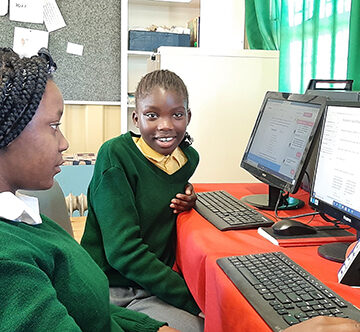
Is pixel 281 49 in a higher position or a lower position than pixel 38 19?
lower

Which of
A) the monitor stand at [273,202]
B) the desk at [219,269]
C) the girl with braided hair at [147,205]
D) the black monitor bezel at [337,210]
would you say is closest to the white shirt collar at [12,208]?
the desk at [219,269]

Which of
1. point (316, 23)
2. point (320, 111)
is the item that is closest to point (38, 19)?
point (316, 23)

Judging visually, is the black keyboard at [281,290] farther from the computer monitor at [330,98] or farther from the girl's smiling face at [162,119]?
the girl's smiling face at [162,119]

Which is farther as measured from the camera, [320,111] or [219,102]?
[219,102]

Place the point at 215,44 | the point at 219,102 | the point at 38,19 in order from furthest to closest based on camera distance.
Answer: the point at 38,19 → the point at 215,44 → the point at 219,102

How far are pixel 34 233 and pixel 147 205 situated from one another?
0.60 m

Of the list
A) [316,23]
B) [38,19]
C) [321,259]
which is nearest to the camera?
[321,259]

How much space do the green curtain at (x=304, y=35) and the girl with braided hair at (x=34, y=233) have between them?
127cm

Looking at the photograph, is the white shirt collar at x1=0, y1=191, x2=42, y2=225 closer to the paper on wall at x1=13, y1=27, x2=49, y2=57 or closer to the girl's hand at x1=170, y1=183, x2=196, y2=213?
the girl's hand at x1=170, y1=183, x2=196, y2=213

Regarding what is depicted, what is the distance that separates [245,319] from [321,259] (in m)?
0.28

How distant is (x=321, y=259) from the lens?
94 cm

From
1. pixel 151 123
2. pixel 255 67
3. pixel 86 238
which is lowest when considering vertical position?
pixel 86 238

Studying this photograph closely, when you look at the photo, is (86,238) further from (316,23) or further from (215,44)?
(215,44)

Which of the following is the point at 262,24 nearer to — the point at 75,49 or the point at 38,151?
the point at 75,49
